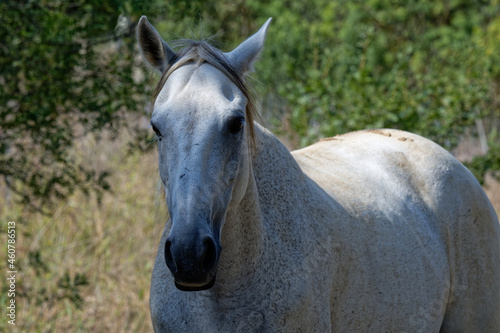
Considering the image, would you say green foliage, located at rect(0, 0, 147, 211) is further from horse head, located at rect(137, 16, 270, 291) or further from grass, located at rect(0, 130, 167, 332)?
horse head, located at rect(137, 16, 270, 291)

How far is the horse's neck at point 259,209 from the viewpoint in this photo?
230 centimetres

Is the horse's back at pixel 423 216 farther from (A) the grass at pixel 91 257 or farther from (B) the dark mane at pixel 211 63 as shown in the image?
(A) the grass at pixel 91 257

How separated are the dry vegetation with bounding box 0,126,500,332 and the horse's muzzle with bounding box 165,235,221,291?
294 centimetres

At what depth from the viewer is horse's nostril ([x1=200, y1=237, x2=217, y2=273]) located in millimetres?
1922

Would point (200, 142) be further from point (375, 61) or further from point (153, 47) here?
point (375, 61)

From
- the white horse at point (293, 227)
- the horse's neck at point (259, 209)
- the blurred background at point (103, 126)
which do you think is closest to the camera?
the white horse at point (293, 227)

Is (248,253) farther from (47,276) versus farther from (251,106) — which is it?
(47,276)

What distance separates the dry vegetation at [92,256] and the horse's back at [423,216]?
215 centimetres

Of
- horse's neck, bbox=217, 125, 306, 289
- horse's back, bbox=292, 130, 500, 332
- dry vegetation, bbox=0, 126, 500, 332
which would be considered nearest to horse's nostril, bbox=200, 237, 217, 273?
horse's neck, bbox=217, 125, 306, 289

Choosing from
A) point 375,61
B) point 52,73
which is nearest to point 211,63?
point 52,73

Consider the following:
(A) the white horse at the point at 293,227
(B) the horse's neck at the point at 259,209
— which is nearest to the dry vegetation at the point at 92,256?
(A) the white horse at the point at 293,227

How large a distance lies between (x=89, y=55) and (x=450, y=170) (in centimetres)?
284

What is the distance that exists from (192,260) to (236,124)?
21.6 inches

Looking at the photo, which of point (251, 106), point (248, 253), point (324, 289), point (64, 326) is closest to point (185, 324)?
point (248, 253)
